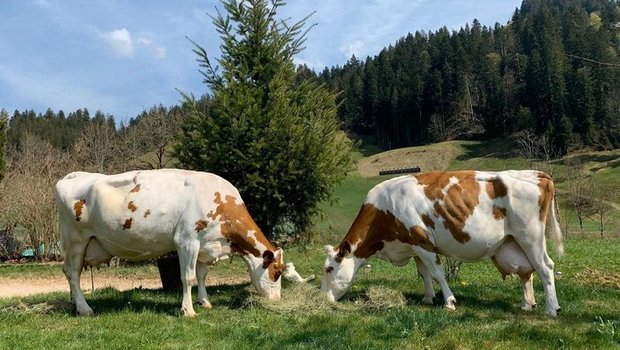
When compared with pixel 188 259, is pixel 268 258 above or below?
below

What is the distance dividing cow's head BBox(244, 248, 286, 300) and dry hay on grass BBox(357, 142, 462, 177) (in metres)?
77.2

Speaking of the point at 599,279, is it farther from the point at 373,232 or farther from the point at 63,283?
the point at 63,283

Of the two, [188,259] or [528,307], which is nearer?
[528,307]

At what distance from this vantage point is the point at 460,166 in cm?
8875

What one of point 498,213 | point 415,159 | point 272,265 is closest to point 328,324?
point 272,265

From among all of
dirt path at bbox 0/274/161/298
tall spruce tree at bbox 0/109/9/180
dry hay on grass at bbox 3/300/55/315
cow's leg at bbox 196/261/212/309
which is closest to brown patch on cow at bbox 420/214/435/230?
cow's leg at bbox 196/261/212/309

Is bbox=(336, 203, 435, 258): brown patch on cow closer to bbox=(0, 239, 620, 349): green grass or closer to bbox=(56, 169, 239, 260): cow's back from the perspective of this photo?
bbox=(0, 239, 620, 349): green grass

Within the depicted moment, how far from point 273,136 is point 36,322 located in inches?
221

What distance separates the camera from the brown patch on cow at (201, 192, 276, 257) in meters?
9.11

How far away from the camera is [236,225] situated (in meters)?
9.19

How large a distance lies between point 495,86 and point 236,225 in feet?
371

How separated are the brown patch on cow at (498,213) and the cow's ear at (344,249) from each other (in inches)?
97.4

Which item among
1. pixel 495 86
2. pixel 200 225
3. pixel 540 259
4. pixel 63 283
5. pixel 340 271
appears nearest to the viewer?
pixel 540 259

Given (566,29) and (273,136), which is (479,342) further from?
(566,29)
